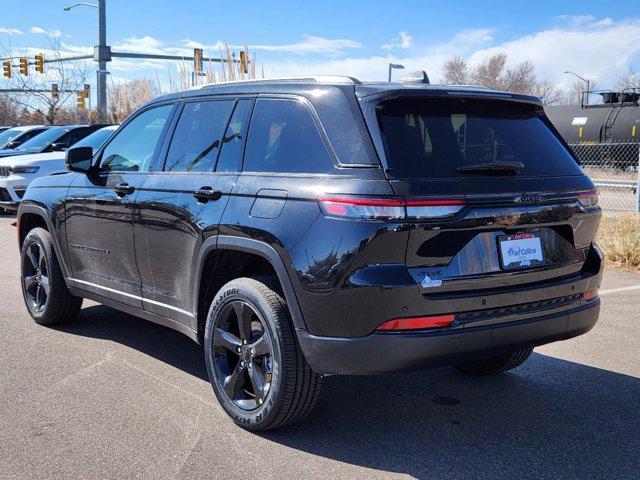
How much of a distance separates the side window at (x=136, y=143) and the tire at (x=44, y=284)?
1073 millimetres

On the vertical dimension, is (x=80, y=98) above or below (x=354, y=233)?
above

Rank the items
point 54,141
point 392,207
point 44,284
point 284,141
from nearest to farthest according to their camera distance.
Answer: point 392,207, point 284,141, point 44,284, point 54,141

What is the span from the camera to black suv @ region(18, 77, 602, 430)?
3.31 metres

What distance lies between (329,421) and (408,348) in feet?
3.16

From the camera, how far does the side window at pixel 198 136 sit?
4340 millimetres

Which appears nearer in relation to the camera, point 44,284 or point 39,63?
point 44,284

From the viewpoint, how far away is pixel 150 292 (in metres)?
4.70

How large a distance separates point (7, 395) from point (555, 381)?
345 cm

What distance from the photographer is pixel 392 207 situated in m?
3.25

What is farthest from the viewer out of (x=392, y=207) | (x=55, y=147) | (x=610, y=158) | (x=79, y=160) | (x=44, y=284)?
(x=610, y=158)

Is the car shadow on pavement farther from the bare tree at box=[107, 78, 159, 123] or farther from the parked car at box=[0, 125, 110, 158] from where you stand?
the bare tree at box=[107, 78, 159, 123]

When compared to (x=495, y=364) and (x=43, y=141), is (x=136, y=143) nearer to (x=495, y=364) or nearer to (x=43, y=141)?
(x=495, y=364)

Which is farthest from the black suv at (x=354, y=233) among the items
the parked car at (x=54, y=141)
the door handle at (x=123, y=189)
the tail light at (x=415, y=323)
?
the parked car at (x=54, y=141)

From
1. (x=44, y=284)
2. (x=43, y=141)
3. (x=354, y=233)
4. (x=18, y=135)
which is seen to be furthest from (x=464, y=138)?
(x=18, y=135)
